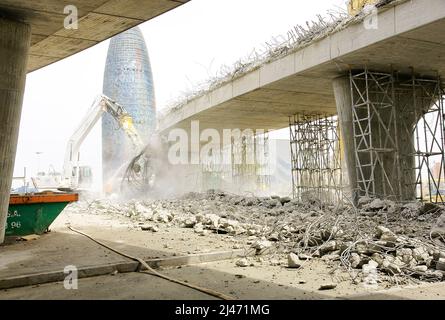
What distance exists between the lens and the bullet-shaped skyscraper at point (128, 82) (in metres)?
49.2

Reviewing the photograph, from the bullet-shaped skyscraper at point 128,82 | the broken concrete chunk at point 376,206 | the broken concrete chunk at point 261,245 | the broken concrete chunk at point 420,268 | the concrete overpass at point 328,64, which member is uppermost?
the bullet-shaped skyscraper at point 128,82

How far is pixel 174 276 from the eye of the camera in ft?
20.1

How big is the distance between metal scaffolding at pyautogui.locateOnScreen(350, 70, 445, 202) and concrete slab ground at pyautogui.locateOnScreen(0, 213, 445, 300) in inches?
264

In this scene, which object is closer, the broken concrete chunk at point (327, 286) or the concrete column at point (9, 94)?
the broken concrete chunk at point (327, 286)

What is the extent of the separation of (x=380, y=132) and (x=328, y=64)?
292 centimetres

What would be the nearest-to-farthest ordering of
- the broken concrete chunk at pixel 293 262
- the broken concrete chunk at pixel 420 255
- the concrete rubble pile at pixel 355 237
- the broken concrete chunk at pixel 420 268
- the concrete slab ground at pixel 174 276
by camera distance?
the concrete slab ground at pixel 174 276, the broken concrete chunk at pixel 420 268, the concrete rubble pile at pixel 355 237, the broken concrete chunk at pixel 420 255, the broken concrete chunk at pixel 293 262

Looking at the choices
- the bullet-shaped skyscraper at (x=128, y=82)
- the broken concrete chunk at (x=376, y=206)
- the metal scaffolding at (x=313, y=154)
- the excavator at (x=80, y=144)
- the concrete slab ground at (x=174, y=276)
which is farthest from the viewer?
the bullet-shaped skyscraper at (x=128, y=82)

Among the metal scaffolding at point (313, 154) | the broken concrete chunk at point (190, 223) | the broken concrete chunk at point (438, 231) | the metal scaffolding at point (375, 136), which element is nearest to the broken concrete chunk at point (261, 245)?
the broken concrete chunk at point (438, 231)

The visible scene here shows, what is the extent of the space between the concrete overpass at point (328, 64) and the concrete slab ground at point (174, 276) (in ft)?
21.4

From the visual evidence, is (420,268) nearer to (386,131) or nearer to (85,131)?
(386,131)

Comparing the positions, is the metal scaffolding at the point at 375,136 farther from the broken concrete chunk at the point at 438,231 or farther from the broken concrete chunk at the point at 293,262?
the broken concrete chunk at the point at 293,262

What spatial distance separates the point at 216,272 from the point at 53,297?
2.34m
